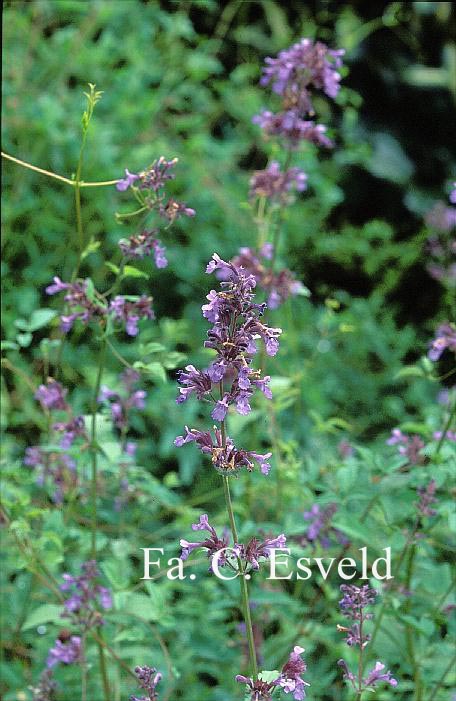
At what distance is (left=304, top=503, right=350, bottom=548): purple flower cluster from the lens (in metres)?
2.14

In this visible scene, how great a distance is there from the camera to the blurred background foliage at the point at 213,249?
238 centimetres

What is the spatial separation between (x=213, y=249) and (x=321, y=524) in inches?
72.4

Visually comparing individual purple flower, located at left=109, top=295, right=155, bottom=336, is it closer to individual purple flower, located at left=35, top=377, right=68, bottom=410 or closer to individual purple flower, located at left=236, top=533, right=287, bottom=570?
individual purple flower, located at left=35, top=377, right=68, bottom=410

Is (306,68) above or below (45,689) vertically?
above

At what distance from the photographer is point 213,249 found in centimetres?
379

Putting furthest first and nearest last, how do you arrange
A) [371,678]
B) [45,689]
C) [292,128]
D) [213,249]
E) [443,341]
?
[213,249] → [292,128] → [443,341] → [45,689] → [371,678]

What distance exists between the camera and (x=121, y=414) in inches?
85.3

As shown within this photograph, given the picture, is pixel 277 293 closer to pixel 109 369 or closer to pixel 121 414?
pixel 121 414

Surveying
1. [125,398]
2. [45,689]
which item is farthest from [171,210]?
[45,689]

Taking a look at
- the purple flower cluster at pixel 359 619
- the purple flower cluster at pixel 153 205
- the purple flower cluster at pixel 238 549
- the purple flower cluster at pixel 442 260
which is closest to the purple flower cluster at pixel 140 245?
the purple flower cluster at pixel 153 205

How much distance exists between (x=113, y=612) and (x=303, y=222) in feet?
8.26

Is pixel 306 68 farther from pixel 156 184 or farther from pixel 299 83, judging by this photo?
pixel 156 184

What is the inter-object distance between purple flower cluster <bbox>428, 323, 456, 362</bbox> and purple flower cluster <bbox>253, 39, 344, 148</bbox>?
0.55m

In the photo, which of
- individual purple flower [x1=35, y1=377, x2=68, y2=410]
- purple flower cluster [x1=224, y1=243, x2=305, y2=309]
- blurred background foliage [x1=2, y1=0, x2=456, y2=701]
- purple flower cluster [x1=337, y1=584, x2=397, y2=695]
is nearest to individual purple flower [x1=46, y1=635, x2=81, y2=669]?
blurred background foliage [x1=2, y1=0, x2=456, y2=701]
